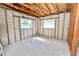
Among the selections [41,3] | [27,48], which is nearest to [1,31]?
[27,48]

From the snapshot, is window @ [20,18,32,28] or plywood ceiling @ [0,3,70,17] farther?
window @ [20,18,32,28]

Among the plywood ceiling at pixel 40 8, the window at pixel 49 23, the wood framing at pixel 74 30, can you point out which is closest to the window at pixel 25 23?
the plywood ceiling at pixel 40 8

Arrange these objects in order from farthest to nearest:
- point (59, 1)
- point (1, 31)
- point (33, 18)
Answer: point (33, 18), point (1, 31), point (59, 1)

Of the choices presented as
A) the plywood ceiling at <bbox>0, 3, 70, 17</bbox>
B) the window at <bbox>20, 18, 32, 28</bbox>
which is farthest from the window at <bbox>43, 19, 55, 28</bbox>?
the window at <bbox>20, 18, 32, 28</bbox>

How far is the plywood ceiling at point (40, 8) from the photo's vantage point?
136 cm

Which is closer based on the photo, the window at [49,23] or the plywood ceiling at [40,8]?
the plywood ceiling at [40,8]

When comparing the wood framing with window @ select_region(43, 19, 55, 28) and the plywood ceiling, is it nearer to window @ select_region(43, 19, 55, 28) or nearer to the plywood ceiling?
the plywood ceiling

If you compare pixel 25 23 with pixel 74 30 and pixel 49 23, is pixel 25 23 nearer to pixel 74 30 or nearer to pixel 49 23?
pixel 49 23

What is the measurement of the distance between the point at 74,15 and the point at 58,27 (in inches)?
11.9

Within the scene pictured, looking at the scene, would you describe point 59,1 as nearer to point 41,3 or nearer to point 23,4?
point 41,3

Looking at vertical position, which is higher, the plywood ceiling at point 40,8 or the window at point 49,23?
the plywood ceiling at point 40,8

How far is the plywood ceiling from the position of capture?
1.36 m

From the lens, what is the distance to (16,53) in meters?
1.47

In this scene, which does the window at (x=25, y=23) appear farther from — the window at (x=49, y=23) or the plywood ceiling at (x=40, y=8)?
the window at (x=49, y=23)
